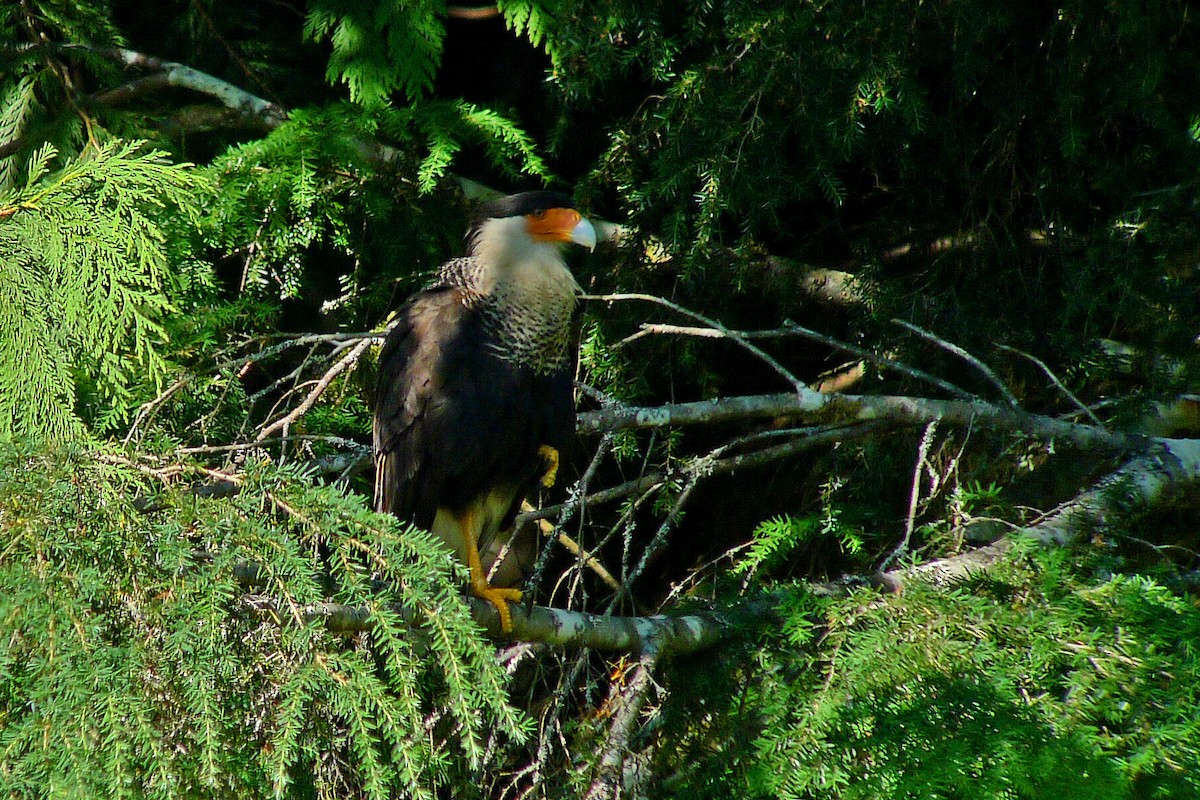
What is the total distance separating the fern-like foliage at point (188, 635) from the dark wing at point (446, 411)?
40.0 inches

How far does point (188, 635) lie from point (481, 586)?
1320 millimetres

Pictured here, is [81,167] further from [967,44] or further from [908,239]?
[908,239]

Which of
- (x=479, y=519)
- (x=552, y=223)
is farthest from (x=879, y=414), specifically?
(x=479, y=519)

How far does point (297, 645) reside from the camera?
1603 mm

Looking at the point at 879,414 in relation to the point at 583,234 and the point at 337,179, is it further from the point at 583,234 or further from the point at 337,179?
the point at 337,179

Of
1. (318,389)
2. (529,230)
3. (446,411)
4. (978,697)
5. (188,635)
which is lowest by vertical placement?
(318,389)

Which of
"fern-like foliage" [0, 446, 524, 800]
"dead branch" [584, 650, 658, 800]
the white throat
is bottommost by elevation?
"dead branch" [584, 650, 658, 800]

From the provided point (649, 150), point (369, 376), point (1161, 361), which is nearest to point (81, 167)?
point (369, 376)

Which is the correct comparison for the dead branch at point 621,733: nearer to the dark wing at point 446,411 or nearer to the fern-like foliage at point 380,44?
the dark wing at point 446,411

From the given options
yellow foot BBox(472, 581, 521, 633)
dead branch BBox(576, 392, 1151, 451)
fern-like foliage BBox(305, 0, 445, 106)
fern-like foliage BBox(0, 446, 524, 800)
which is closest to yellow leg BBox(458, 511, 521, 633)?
yellow foot BBox(472, 581, 521, 633)

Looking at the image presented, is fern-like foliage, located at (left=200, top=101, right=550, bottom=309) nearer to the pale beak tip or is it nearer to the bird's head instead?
the bird's head

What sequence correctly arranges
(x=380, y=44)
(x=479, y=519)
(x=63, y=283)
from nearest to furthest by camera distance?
(x=63, y=283) < (x=479, y=519) < (x=380, y=44)

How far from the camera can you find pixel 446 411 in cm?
286

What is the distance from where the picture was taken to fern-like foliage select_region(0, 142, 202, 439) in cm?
218
